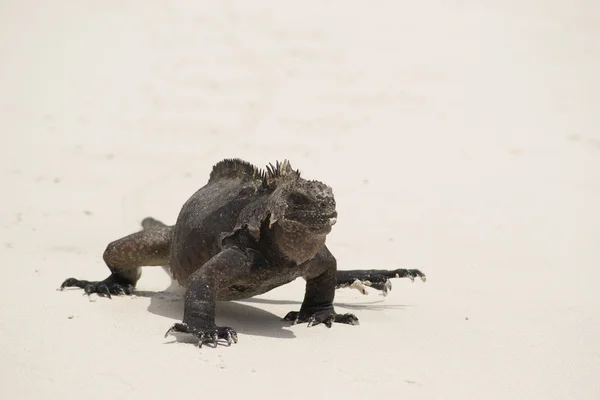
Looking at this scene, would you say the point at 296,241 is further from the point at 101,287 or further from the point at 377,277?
the point at 101,287

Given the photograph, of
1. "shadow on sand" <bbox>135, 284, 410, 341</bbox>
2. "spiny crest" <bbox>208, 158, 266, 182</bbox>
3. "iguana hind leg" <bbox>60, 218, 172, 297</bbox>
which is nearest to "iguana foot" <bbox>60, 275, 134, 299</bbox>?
"iguana hind leg" <bbox>60, 218, 172, 297</bbox>

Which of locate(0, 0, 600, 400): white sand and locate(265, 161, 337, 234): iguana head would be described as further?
locate(265, 161, 337, 234): iguana head

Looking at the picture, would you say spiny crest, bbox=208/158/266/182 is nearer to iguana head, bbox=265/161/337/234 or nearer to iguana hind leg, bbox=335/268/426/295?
iguana head, bbox=265/161/337/234

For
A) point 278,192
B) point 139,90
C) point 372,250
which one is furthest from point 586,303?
point 139,90

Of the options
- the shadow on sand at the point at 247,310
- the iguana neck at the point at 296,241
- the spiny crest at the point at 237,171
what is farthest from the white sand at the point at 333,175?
the spiny crest at the point at 237,171

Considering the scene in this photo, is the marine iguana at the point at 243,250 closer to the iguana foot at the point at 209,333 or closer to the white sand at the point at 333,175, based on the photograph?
the iguana foot at the point at 209,333
